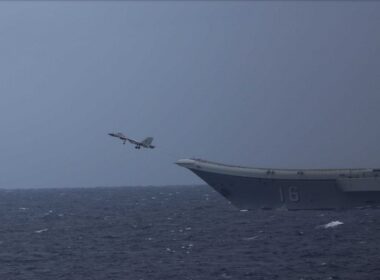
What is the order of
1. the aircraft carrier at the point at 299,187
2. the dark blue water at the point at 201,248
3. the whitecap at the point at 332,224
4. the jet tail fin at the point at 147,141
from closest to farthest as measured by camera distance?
the dark blue water at the point at 201,248, the whitecap at the point at 332,224, the jet tail fin at the point at 147,141, the aircraft carrier at the point at 299,187

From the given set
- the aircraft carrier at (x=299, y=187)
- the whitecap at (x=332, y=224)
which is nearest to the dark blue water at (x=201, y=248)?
the whitecap at (x=332, y=224)

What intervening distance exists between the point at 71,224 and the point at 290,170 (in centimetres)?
2334

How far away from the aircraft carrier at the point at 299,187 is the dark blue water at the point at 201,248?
4.04 meters

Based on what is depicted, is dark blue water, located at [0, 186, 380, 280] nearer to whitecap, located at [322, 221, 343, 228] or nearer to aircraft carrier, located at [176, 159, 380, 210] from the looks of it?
whitecap, located at [322, 221, 343, 228]

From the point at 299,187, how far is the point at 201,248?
36.3 metres

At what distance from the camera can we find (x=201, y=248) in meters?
57.6

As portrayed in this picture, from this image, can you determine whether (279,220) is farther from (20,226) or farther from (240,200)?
(20,226)

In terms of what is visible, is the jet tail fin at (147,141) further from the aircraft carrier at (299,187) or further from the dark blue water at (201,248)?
the aircraft carrier at (299,187)

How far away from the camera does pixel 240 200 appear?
94.3 m

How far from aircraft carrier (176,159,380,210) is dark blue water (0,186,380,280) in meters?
4.04

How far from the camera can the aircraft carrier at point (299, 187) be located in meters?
90.4

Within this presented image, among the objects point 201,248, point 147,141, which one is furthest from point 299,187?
point 201,248

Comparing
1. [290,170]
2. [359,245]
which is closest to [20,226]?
[290,170]

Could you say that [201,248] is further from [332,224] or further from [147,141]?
[147,141]
